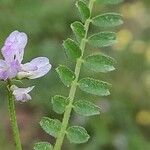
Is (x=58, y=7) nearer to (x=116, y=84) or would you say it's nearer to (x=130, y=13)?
(x=116, y=84)

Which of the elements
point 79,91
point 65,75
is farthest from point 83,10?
point 79,91

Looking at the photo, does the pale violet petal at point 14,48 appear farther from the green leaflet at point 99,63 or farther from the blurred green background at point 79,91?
the blurred green background at point 79,91

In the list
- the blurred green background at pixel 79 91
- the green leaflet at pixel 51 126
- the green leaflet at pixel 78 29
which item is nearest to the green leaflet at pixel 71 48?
the green leaflet at pixel 78 29

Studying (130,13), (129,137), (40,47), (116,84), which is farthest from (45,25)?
(130,13)

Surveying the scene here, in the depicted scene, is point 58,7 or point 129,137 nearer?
point 129,137

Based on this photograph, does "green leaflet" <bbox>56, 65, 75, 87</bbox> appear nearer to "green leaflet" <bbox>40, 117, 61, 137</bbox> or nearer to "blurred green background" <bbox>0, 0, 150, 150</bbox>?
"green leaflet" <bbox>40, 117, 61, 137</bbox>

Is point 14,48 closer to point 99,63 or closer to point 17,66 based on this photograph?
point 17,66
